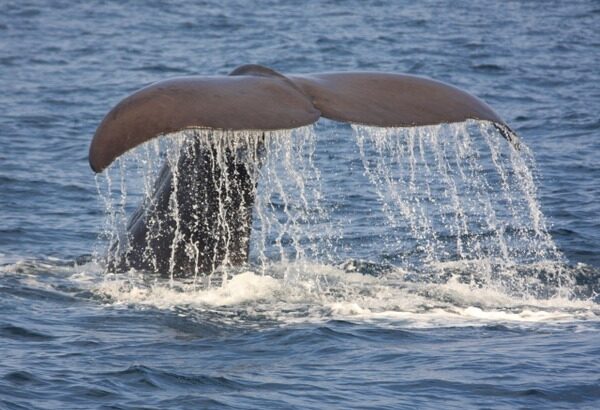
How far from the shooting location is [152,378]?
772 cm

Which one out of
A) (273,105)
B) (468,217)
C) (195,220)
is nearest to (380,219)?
(468,217)

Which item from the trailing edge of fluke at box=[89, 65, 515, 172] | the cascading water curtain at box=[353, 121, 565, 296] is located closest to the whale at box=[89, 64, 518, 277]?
the trailing edge of fluke at box=[89, 65, 515, 172]

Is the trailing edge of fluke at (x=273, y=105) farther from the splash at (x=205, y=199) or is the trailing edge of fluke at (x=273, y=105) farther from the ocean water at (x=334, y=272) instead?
the splash at (x=205, y=199)

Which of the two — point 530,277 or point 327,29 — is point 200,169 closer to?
point 530,277

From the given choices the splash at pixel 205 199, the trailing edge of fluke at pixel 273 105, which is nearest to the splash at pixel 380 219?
the splash at pixel 205 199

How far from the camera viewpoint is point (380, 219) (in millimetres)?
13367

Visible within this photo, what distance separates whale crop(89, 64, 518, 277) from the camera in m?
7.08

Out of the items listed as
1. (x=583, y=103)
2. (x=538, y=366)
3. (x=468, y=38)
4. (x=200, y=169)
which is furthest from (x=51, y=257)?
(x=468, y=38)

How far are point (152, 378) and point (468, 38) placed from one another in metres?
19.2

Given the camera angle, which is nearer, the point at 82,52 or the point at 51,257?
the point at 51,257

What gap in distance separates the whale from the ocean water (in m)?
0.18

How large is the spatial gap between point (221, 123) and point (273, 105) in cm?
37

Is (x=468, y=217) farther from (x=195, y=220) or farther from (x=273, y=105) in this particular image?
(x=273, y=105)

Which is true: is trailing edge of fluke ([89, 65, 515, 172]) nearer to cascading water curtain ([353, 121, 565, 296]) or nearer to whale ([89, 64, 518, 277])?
whale ([89, 64, 518, 277])
